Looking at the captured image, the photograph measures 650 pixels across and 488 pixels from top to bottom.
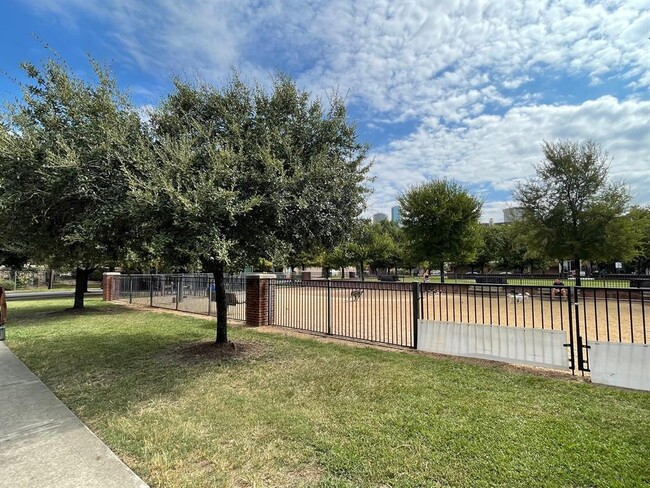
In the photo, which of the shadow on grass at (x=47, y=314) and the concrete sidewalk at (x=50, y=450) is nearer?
the concrete sidewalk at (x=50, y=450)

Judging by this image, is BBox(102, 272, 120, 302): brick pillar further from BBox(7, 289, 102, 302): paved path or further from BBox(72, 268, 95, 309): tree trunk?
BBox(7, 289, 102, 302): paved path

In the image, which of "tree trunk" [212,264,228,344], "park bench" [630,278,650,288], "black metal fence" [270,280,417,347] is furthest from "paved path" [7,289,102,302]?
"park bench" [630,278,650,288]

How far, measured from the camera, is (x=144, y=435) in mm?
3992

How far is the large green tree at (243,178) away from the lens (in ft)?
16.5

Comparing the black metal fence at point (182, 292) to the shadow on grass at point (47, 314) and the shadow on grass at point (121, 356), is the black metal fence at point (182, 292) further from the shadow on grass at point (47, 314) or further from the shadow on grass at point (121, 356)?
the shadow on grass at point (47, 314)

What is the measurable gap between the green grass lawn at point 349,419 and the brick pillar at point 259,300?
3.49 m

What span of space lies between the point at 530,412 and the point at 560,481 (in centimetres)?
148

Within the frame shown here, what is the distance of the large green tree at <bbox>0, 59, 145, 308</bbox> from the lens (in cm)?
518

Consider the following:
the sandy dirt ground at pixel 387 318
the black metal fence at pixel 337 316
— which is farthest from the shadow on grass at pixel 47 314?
the black metal fence at pixel 337 316

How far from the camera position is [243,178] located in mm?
5496

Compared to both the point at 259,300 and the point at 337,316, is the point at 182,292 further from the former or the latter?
the point at 337,316

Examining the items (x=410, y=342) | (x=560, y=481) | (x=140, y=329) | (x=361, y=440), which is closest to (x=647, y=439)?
(x=560, y=481)

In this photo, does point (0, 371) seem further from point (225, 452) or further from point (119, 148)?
point (225, 452)

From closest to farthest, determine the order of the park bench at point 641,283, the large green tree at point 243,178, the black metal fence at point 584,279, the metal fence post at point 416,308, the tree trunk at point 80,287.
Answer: the large green tree at point 243,178
the metal fence post at point 416,308
the park bench at point 641,283
the tree trunk at point 80,287
the black metal fence at point 584,279
